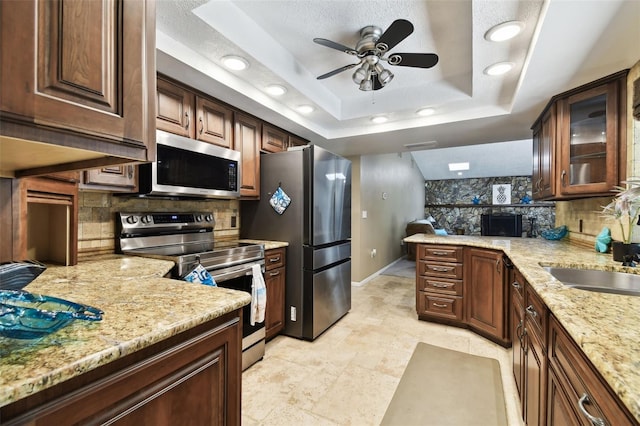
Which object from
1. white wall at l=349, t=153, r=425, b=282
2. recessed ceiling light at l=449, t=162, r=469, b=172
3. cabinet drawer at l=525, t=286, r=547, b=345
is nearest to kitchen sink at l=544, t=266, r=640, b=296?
cabinet drawer at l=525, t=286, r=547, b=345

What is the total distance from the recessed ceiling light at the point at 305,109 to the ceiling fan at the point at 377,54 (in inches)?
30.5

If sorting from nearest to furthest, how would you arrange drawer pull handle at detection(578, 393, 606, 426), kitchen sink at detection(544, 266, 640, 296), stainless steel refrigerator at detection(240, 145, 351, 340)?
drawer pull handle at detection(578, 393, 606, 426) < kitchen sink at detection(544, 266, 640, 296) < stainless steel refrigerator at detection(240, 145, 351, 340)

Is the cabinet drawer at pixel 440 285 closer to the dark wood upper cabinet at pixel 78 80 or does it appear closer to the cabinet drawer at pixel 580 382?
the cabinet drawer at pixel 580 382

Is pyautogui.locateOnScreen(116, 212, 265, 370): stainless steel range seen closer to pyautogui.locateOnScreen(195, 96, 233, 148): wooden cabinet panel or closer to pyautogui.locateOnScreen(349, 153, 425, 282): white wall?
pyautogui.locateOnScreen(195, 96, 233, 148): wooden cabinet panel

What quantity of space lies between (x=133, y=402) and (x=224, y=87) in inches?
82.0

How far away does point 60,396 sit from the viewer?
0.58 meters

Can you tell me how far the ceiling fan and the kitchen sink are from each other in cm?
149

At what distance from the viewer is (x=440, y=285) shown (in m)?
3.06

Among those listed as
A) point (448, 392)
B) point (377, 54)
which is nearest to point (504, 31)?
point (377, 54)

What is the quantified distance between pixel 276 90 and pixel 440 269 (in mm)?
2340

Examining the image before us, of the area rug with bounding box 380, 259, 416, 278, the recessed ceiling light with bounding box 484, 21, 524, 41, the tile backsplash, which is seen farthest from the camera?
the area rug with bounding box 380, 259, 416, 278

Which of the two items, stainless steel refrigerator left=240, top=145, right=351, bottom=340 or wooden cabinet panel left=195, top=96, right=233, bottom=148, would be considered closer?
wooden cabinet panel left=195, top=96, right=233, bottom=148

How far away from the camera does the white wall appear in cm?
468

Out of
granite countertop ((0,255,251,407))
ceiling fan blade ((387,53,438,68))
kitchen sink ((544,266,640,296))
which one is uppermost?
ceiling fan blade ((387,53,438,68))
